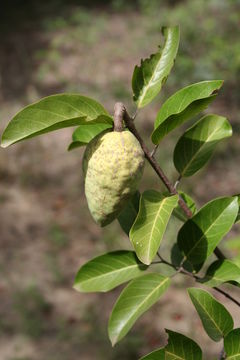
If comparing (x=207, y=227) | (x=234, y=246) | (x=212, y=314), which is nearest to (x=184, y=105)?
(x=207, y=227)

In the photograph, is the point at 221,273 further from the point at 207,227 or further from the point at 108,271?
the point at 108,271

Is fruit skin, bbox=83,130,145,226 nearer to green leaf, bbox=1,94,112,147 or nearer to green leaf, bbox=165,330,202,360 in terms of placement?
green leaf, bbox=1,94,112,147

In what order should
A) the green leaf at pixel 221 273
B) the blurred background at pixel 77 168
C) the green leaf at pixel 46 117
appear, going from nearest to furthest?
the green leaf at pixel 46 117 < the green leaf at pixel 221 273 < the blurred background at pixel 77 168

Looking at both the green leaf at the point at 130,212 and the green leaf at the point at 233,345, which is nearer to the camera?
the green leaf at the point at 233,345

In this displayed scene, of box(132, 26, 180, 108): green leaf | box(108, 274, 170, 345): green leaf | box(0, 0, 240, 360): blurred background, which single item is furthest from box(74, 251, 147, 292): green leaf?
box(0, 0, 240, 360): blurred background

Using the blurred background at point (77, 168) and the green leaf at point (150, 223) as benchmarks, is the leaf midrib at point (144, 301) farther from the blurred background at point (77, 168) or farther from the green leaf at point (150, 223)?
the blurred background at point (77, 168)

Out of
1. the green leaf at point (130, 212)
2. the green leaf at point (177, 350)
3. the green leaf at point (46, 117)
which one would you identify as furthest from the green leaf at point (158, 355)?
the green leaf at point (46, 117)
